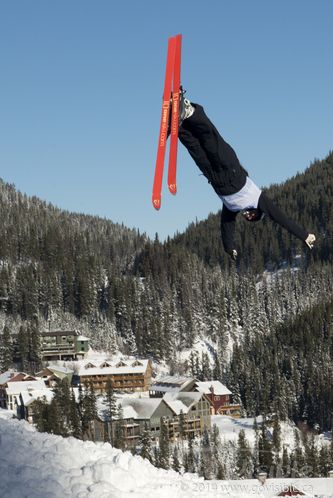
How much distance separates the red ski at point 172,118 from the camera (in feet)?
37.6

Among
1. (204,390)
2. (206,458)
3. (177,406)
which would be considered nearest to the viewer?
(206,458)

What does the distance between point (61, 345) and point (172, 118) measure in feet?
329

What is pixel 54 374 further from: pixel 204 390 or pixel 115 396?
pixel 204 390

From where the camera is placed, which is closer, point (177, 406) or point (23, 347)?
point (177, 406)

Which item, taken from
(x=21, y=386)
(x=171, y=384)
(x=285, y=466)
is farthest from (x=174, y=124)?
(x=171, y=384)

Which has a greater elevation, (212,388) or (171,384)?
(171,384)

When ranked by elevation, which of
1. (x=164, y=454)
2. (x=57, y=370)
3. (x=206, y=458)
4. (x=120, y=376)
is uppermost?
(x=57, y=370)

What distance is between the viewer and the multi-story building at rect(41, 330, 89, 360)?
357 ft

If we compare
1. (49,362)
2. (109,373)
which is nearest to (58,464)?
(109,373)

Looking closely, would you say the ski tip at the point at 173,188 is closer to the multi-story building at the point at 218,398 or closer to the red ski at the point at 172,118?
the red ski at the point at 172,118

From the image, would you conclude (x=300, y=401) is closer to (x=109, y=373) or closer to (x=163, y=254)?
(x=109, y=373)

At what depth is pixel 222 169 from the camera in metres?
12.2

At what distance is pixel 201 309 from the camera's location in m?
138

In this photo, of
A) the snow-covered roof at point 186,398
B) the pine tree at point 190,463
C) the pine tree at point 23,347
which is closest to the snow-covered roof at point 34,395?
the snow-covered roof at point 186,398
